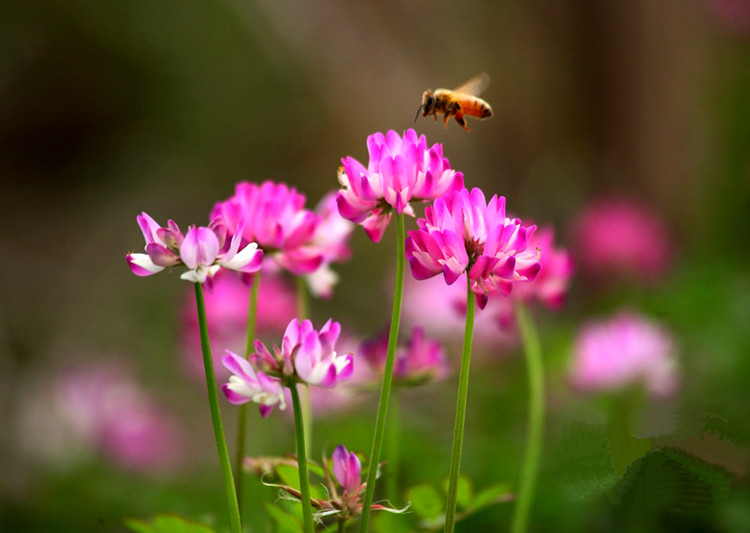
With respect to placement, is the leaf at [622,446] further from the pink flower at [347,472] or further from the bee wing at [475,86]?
the bee wing at [475,86]

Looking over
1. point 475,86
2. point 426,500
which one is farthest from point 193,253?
point 475,86

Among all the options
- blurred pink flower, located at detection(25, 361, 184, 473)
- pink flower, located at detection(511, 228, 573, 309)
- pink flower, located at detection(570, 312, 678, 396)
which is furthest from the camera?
blurred pink flower, located at detection(25, 361, 184, 473)

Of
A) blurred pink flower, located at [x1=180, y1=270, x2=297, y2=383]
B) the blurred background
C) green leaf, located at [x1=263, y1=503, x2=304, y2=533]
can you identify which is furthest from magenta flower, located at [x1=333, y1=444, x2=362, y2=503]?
the blurred background

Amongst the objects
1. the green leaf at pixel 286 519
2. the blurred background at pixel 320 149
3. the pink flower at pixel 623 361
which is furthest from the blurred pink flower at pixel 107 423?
the green leaf at pixel 286 519

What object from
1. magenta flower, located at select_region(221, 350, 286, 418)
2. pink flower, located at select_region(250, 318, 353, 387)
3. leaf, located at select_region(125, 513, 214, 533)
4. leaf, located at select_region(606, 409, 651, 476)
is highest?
pink flower, located at select_region(250, 318, 353, 387)

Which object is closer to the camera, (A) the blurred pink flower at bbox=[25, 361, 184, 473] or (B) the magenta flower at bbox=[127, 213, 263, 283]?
(B) the magenta flower at bbox=[127, 213, 263, 283]

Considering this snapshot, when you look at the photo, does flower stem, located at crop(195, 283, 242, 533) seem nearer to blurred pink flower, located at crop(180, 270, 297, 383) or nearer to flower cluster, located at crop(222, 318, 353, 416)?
flower cluster, located at crop(222, 318, 353, 416)

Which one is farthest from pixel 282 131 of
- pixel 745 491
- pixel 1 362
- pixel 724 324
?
pixel 745 491
